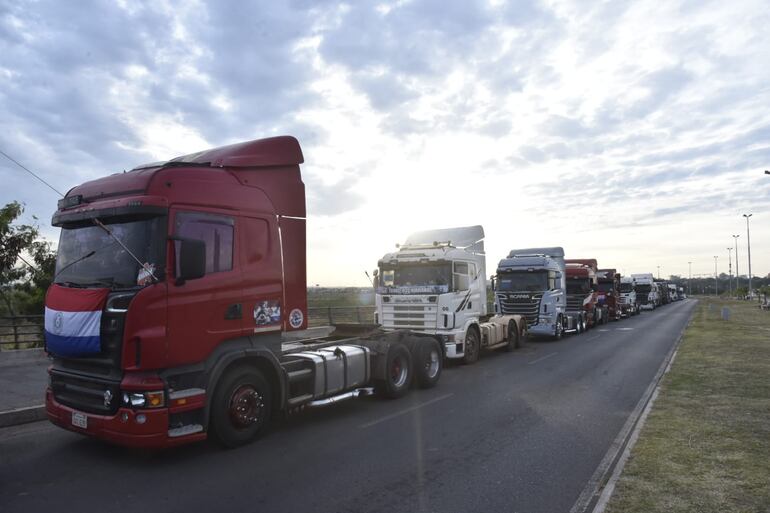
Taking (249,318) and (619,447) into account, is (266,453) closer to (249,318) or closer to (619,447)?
(249,318)

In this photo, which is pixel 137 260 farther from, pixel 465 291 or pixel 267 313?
pixel 465 291

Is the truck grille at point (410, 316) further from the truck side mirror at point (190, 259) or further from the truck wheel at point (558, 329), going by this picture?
the truck wheel at point (558, 329)

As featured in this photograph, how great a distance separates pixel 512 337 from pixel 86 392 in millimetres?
14134

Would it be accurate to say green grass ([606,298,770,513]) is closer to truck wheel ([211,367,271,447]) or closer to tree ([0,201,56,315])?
truck wheel ([211,367,271,447])

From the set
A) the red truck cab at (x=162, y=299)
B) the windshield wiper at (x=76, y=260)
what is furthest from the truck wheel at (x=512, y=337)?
the windshield wiper at (x=76, y=260)

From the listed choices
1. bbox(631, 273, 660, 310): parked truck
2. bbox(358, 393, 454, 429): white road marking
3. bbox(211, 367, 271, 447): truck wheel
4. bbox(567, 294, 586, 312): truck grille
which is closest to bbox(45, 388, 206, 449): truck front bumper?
bbox(211, 367, 271, 447): truck wheel

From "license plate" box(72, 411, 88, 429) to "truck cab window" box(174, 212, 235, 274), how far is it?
2119 mm

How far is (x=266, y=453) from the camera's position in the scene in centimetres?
Result: 646

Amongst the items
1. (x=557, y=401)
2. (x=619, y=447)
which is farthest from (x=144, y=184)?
(x=557, y=401)

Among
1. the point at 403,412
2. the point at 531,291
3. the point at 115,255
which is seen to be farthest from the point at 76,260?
the point at 531,291

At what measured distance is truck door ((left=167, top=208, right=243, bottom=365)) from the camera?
5.99 m

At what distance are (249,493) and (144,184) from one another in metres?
3.58

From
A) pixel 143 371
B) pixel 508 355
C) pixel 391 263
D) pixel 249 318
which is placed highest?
pixel 391 263

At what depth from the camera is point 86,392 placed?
20.0 feet
